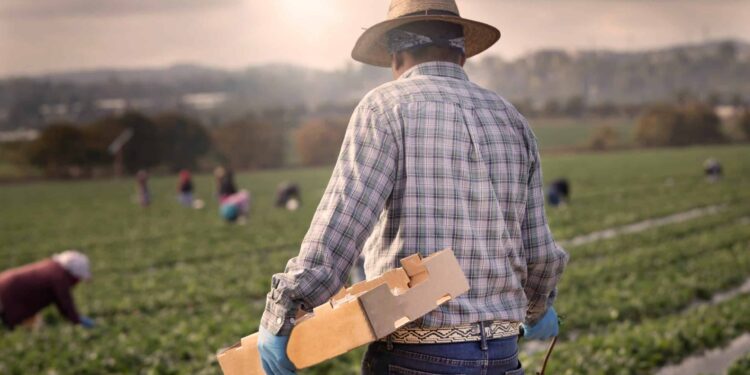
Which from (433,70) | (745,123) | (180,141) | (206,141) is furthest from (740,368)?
(206,141)

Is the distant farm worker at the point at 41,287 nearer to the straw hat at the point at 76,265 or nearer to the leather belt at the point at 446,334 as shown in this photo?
the straw hat at the point at 76,265

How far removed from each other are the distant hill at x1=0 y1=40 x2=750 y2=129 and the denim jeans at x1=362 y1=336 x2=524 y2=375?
124 m

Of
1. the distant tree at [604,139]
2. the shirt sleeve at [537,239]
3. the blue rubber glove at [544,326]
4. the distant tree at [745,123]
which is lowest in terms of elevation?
the distant tree at [604,139]

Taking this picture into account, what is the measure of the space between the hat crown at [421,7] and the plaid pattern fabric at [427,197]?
0.18 metres

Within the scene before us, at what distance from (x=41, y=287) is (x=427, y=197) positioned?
7.77 metres

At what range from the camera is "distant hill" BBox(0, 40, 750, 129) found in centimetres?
14025

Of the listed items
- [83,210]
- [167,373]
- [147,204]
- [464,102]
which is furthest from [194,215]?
[464,102]

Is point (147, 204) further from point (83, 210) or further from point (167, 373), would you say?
point (167, 373)

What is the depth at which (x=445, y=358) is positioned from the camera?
2619 millimetres

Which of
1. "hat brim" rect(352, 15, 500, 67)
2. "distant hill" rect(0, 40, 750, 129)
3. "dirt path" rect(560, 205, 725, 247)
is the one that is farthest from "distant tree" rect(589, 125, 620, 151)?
"hat brim" rect(352, 15, 500, 67)

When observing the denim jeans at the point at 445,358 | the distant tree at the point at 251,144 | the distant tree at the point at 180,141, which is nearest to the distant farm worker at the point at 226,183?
the denim jeans at the point at 445,358

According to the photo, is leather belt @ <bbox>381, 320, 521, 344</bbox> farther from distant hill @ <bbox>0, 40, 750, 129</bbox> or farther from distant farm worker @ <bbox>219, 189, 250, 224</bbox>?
distant hill @ <bbox>0, 40, 750, 129</bbox>

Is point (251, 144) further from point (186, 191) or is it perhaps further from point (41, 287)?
point (41, 287)

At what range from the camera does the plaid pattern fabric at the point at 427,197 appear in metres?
2.55
